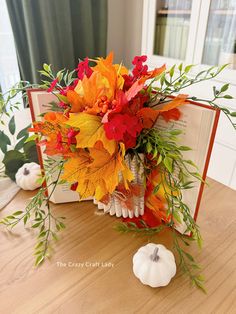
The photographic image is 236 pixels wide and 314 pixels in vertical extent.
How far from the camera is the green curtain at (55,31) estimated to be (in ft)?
5.22

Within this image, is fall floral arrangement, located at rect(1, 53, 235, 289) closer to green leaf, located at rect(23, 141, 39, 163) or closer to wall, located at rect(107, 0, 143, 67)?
green leaf, located at rect(23, 141, 39, 163)

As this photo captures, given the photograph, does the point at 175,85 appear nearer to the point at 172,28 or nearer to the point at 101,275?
the point at 101,275

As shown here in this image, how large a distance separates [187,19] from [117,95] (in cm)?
127

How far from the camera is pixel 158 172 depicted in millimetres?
527

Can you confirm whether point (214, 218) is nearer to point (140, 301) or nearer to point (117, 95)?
point (140, 301)

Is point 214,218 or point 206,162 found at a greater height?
point 206,162

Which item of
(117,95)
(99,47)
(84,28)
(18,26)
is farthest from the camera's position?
(99,47)

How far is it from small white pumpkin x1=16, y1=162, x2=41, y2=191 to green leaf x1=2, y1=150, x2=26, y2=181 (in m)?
0.02

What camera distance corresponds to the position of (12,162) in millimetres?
748

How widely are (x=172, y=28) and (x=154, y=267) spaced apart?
1558 mm

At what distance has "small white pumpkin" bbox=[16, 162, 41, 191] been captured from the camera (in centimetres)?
72

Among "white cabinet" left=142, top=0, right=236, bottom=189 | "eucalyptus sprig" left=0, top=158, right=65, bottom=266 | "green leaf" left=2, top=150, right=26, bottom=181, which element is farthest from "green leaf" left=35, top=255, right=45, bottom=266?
"white cabinet" left=142, top=0, right=236, bottom=189

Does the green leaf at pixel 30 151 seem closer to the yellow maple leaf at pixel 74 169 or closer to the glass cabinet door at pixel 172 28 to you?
the yellow maple leaf at pixel 74 169

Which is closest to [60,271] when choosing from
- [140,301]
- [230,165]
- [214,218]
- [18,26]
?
[140,301]
